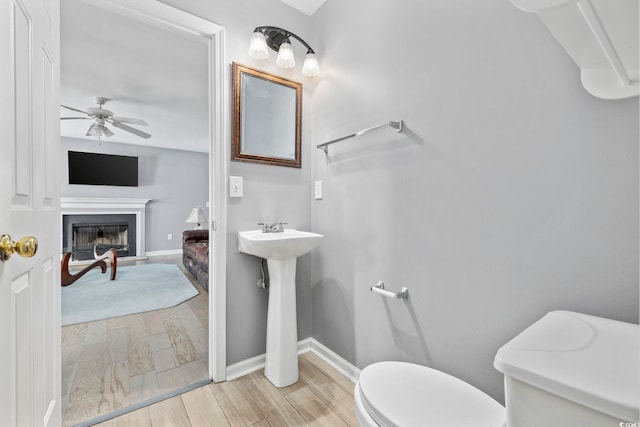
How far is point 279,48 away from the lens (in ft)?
5.57

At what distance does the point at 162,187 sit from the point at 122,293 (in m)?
3.01

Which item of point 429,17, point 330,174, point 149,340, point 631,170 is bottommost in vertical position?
point 149,340

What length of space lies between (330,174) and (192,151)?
16.9ft

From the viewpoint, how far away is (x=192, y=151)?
5977 mm

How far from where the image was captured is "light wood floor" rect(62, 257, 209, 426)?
1435 millimetres

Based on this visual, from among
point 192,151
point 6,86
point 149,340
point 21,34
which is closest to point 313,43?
point 21,34

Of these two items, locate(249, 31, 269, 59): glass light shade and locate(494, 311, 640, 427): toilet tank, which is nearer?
locate(494, 311, 640, 427): toilet tank

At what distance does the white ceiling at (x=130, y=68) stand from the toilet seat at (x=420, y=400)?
2.49m

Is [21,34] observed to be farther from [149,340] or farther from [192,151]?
[192,151]

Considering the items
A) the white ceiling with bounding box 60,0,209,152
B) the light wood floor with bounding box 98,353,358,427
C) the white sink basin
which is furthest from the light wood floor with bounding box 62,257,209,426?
the white ceiling with bounding box 60,0,209,152

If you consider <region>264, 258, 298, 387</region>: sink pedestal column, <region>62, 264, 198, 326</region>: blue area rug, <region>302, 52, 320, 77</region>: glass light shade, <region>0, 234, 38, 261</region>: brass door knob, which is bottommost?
<region>62, 264, 198, 326</region>: blue area rug

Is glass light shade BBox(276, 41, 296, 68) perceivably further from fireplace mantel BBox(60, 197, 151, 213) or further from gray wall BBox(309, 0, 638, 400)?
Answer: fireplace mantel BBox(60, 197, 151, 213)

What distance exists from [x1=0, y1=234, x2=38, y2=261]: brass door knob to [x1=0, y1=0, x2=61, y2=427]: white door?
3 centimetres

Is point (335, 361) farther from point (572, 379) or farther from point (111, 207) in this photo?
point (111, 207)
